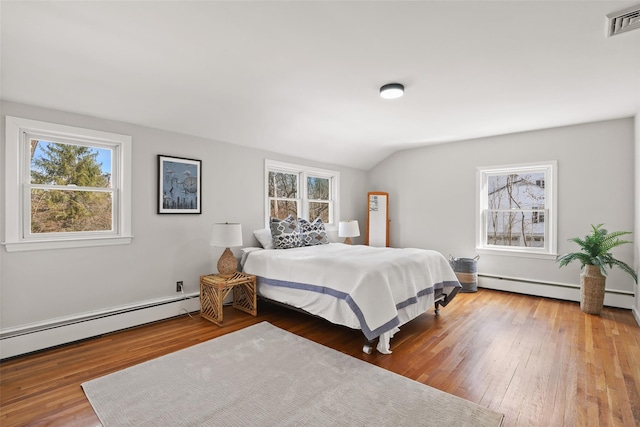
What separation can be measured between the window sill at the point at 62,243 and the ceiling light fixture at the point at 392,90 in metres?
3.02

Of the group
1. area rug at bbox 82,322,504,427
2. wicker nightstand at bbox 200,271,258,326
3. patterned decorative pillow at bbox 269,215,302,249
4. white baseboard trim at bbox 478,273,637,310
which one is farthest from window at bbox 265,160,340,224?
white baseboard trim at bbox 478,273,637,310

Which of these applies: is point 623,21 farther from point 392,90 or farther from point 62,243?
point 62,243

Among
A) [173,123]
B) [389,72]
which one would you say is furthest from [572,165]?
[173,123]

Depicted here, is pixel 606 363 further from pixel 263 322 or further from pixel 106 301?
pixel 106 301

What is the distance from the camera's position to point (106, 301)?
301 cm

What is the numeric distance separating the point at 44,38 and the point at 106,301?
2.32 metres

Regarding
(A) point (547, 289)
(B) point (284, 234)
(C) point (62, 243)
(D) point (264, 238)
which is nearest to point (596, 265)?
(A) point (547, 289)

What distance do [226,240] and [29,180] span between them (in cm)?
179

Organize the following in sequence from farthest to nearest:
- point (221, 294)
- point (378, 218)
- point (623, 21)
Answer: point (378, 218)
point (221, 294)
point (623, 21)

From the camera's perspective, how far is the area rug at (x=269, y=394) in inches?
69.2

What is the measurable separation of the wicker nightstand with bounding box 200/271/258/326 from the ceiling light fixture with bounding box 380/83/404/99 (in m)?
2.47

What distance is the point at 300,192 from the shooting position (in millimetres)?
5066

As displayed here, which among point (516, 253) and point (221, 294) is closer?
point (221, 294)

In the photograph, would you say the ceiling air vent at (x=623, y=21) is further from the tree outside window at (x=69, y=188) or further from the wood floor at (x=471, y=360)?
the tree outside window at (x=69, y=188)
